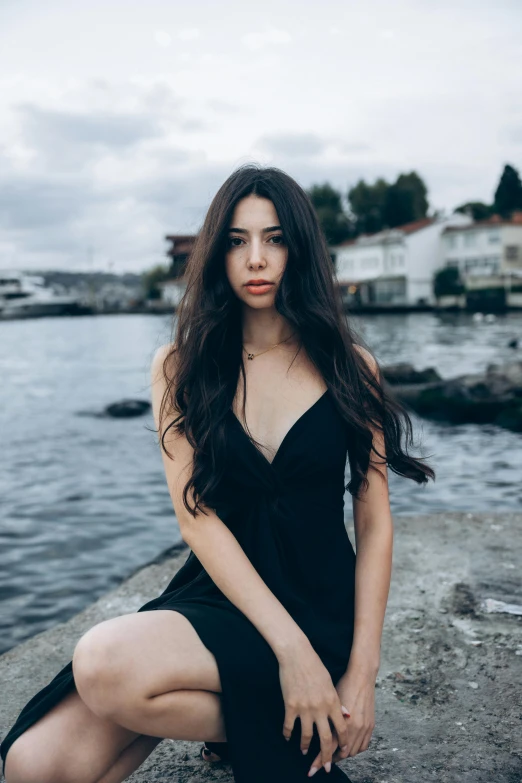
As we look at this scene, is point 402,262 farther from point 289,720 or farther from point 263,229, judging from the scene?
point 289,720

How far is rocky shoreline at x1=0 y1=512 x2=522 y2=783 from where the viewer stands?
91.4 inches

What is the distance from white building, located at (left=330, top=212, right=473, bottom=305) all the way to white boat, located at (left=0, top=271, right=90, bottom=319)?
4292 cm

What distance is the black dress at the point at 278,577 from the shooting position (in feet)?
→ 6.06

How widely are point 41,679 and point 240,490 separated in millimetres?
1419

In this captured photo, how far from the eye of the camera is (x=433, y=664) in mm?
2926

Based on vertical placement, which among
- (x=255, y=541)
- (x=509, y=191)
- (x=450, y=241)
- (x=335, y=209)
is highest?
(x=335, y=209)

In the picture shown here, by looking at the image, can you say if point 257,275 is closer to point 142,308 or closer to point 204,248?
point 204,248

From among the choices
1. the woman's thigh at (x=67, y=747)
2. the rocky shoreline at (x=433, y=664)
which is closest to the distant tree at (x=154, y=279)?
the rocky shoreline at (x=433, y=664)

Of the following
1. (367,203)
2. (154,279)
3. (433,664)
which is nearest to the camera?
(433,664)

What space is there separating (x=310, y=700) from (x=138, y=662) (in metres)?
0.40

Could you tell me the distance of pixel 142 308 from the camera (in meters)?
94.4

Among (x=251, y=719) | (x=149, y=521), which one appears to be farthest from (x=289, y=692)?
(x=149, y=521)

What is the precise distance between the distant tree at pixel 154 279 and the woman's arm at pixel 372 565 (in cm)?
9522

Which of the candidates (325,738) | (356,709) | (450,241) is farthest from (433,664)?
(450,241)
